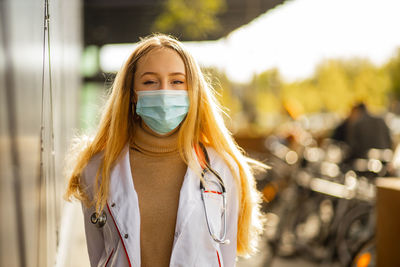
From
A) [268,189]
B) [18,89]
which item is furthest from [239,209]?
[268,189]

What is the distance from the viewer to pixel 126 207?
185 centimetres

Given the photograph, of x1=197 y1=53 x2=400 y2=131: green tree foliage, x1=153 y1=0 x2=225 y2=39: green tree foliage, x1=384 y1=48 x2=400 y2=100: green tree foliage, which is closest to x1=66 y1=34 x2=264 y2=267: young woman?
x1=153 y1=0 x2=225 y2=39: green tree foliage

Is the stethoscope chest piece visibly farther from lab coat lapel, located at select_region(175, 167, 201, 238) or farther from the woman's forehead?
the woman's forehead

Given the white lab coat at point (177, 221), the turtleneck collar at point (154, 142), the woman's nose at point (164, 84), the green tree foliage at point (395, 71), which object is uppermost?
the green tree foliage at point (395, 71)

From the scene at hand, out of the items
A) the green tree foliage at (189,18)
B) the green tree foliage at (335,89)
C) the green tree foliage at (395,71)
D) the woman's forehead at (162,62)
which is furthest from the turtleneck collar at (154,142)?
the green tree foliage at (395,71)

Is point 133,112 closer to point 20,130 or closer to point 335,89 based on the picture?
point 20,130

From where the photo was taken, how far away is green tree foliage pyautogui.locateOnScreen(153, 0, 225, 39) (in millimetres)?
12320

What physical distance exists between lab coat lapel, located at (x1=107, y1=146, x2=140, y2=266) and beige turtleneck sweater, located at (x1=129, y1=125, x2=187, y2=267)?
5 centimetres

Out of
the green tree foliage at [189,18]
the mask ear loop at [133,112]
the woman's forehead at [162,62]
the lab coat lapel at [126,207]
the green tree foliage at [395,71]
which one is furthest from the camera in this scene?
the green tree foliage at [395,71]

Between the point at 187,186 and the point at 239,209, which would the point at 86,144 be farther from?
the point at 239,209

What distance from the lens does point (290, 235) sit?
19.9ft

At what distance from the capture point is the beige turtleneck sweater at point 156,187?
6.15ft

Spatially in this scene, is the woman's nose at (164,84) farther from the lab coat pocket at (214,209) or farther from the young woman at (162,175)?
the lab coat pocket at (214,209)

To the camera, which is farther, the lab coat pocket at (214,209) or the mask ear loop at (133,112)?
the mask ear loop at (133,112)
